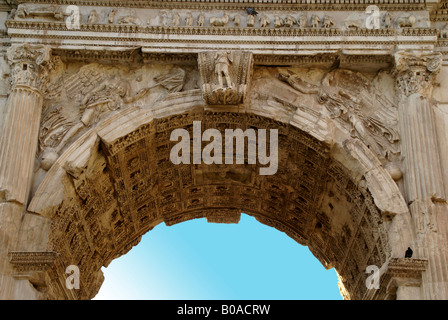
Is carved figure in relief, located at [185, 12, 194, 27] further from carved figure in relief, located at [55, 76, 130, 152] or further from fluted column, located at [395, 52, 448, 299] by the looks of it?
fluted column, located at [395, 52, 448, 299]

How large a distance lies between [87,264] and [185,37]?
16.6 ft

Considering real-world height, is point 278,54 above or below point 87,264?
above

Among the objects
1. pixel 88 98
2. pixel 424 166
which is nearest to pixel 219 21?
pixel 88 98

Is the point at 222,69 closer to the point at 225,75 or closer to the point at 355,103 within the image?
the point at 225,75

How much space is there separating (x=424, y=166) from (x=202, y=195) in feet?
17.9

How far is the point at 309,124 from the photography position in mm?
14859

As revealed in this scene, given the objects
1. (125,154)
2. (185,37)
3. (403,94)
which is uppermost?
(185,37)

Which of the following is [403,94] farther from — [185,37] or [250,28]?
[185,37]

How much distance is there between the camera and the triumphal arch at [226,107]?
14156 mm

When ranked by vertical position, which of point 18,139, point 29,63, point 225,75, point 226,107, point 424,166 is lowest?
point 424,166

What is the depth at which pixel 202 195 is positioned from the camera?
17.8 metres

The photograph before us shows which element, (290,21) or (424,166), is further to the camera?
(290,21)

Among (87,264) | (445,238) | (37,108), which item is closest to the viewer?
(445,238)

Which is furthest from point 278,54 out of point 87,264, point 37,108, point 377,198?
point 87,264
